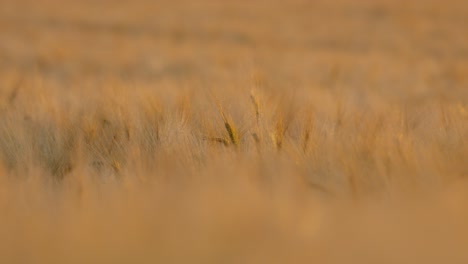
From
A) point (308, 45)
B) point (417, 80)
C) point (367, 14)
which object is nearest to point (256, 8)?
point (367, 14)

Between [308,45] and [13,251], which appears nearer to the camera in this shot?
[13,251]

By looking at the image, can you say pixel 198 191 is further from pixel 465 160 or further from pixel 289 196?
pixel 465 160

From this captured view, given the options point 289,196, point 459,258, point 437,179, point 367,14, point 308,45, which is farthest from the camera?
point 367,14

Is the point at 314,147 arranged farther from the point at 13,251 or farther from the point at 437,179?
the point at 13,251

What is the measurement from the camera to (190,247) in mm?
1068

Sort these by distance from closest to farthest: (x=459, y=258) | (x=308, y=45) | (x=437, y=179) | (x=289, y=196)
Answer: (x=459, y=258) < (x=289, y=196) < (x=437, y=179) < (x=308, y=45)

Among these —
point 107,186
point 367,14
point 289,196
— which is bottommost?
point 367,14

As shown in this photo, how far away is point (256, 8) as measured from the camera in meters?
14.6

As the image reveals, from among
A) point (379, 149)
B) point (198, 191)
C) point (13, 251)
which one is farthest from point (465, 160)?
point (13, 251)

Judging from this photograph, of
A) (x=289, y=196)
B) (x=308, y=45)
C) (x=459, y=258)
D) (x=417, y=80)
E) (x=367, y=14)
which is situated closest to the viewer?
(x=459, y=258)

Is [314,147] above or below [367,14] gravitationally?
above

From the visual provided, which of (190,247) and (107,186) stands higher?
(190,247)

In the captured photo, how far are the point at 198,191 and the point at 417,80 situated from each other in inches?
196

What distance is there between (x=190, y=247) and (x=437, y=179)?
62 centimetres
